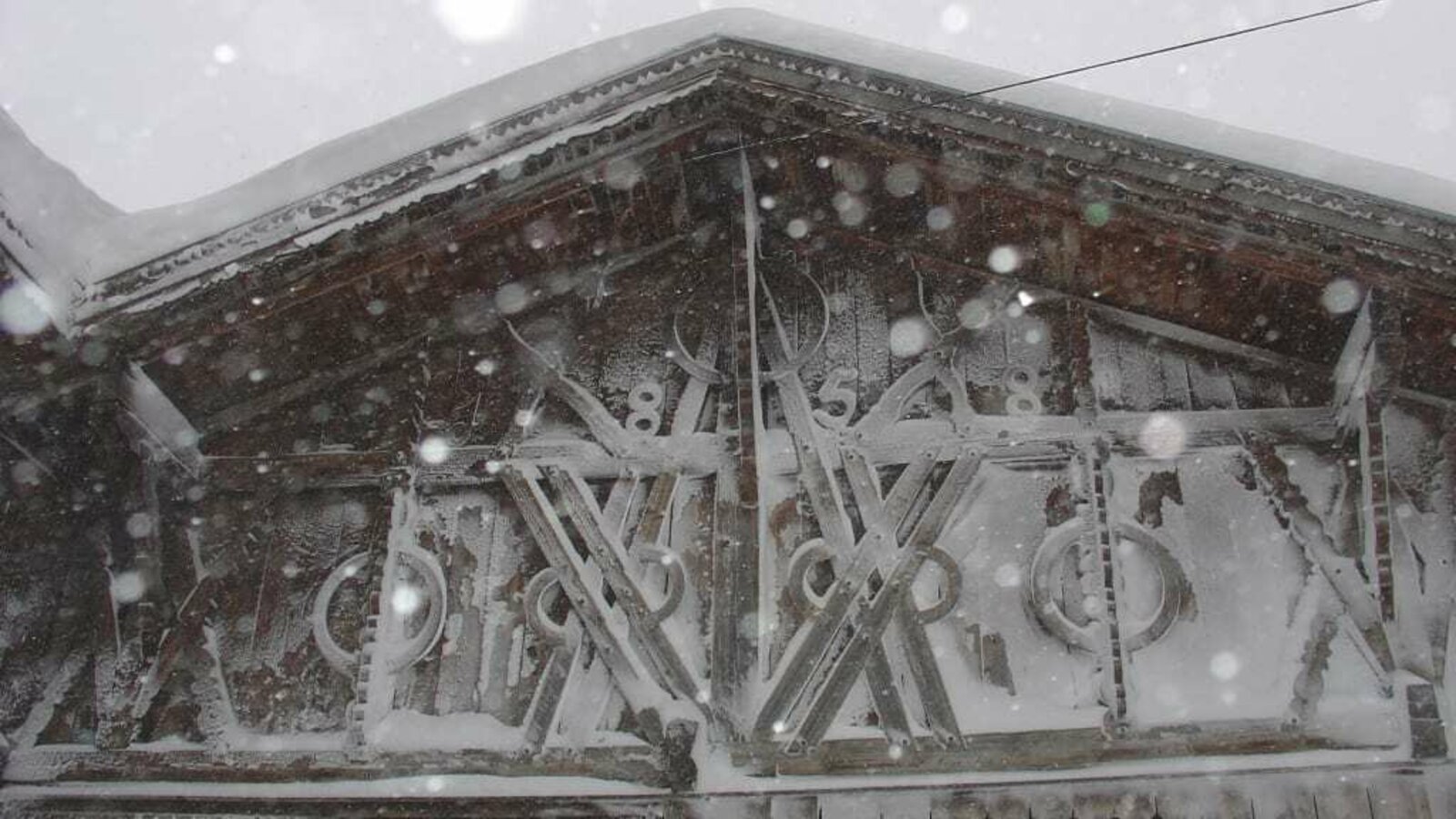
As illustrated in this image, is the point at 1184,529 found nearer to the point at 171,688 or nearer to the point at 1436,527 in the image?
the point at 1436,527

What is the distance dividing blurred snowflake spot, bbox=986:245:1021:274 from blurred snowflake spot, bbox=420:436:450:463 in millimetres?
3323

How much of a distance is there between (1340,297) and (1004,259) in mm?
1788

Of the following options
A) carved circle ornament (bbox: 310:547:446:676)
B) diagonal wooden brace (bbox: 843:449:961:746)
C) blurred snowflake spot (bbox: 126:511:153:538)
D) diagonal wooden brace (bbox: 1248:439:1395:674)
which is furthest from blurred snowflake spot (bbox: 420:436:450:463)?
diagonal wooden brace (bbox: 1248:439:1395:674)

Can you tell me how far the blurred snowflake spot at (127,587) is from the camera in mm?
6512

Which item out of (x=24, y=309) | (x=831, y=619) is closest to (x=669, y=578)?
(x=831, y=619)

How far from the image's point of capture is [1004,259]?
7.13 meters

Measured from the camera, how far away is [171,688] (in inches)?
253

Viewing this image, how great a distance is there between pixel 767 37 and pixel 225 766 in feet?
15.7

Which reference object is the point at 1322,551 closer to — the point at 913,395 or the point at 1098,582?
the point at 1098,582

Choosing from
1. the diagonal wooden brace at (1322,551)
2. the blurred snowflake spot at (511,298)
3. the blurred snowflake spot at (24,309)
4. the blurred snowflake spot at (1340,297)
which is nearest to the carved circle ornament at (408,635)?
the blurred snowflake spot at (511,298)

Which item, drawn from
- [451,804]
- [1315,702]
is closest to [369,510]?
[451,804]

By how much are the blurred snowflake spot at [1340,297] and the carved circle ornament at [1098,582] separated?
1522 millimetres

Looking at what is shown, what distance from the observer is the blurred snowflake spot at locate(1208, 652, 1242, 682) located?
5656 millimetres

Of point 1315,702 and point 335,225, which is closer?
point 1315,702
